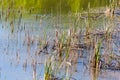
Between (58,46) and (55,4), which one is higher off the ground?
(55,4)

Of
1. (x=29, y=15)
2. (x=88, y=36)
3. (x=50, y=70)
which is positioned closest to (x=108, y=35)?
(x=88, y=36)

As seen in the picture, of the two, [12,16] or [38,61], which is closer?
[38,61]

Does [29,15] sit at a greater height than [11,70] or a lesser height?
greater

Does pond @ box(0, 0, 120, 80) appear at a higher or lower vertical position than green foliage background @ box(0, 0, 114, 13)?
lower

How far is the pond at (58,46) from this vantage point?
16.5 ft

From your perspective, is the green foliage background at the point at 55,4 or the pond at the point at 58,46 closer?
the pond at the point at 58,46

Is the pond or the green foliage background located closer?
the pond

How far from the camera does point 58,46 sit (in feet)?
18.9

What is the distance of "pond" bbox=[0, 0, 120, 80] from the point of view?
5.04 m

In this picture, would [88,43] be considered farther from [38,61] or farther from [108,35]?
[38,61]

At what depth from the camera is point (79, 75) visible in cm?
507

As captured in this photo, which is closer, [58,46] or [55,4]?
[58,46]

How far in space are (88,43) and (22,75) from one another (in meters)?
1.42

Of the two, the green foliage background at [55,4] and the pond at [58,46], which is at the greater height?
the green foliage background at [55,4]
